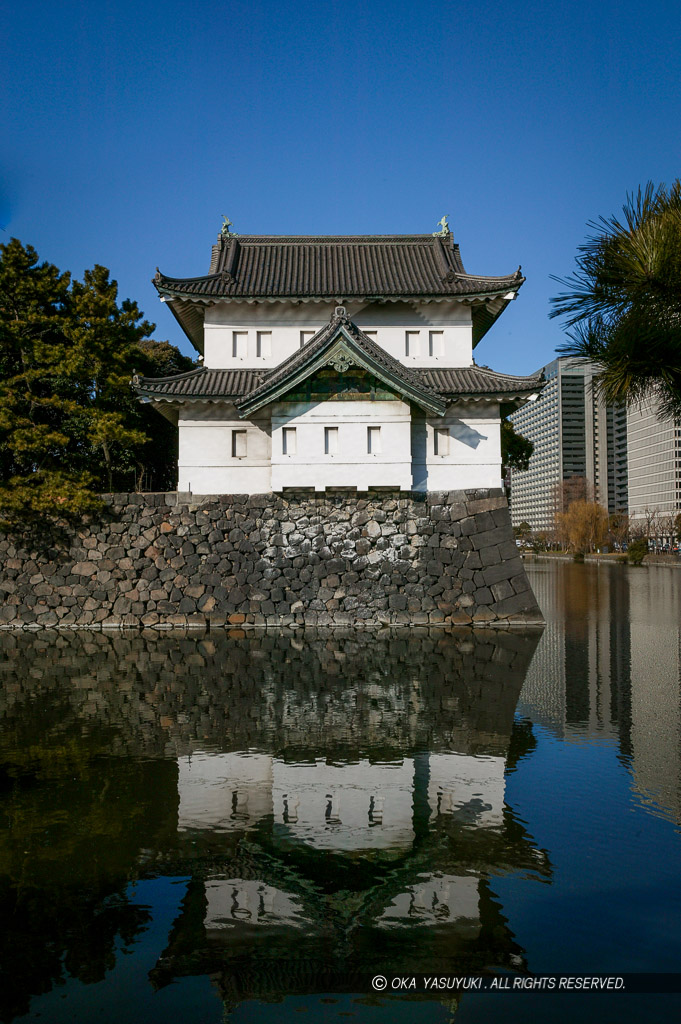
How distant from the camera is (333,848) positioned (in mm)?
4945

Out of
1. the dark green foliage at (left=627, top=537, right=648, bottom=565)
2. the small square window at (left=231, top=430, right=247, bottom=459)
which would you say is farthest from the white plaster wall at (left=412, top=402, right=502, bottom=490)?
the dark green foliage at (left=627, top=537, right=648, bottom=565)

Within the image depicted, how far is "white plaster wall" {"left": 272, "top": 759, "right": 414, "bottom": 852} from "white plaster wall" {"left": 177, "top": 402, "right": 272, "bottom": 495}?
14001mm

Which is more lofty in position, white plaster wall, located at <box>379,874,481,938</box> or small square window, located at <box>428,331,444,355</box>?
small square window, located at <box>428,331,444,355</box>

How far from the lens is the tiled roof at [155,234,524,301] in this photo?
811 inches

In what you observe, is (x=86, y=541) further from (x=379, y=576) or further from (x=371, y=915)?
(x=371, y=915)

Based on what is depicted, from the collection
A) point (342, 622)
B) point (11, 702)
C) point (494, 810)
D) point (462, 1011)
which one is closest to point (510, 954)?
point (462, 1011)

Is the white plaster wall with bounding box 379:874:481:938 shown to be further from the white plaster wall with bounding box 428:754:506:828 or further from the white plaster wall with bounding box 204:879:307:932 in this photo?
the white plaster wall with bounding box 428:754:506:828

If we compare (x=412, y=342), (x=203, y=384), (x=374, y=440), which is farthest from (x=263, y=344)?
(x=374, y=440)

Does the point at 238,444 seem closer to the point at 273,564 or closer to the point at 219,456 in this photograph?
the point at 219,456

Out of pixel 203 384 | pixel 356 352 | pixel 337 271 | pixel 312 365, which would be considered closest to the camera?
pixel 356 352

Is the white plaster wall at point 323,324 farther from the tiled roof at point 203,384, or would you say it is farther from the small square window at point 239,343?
the tiled roof at point 203,384

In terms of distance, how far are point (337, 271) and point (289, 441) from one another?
6.70 m

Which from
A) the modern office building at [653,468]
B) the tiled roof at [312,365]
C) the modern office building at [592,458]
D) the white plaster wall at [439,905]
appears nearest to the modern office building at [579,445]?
the modern office building at [592,458]

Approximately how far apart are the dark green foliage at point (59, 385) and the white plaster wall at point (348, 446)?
5.22m
